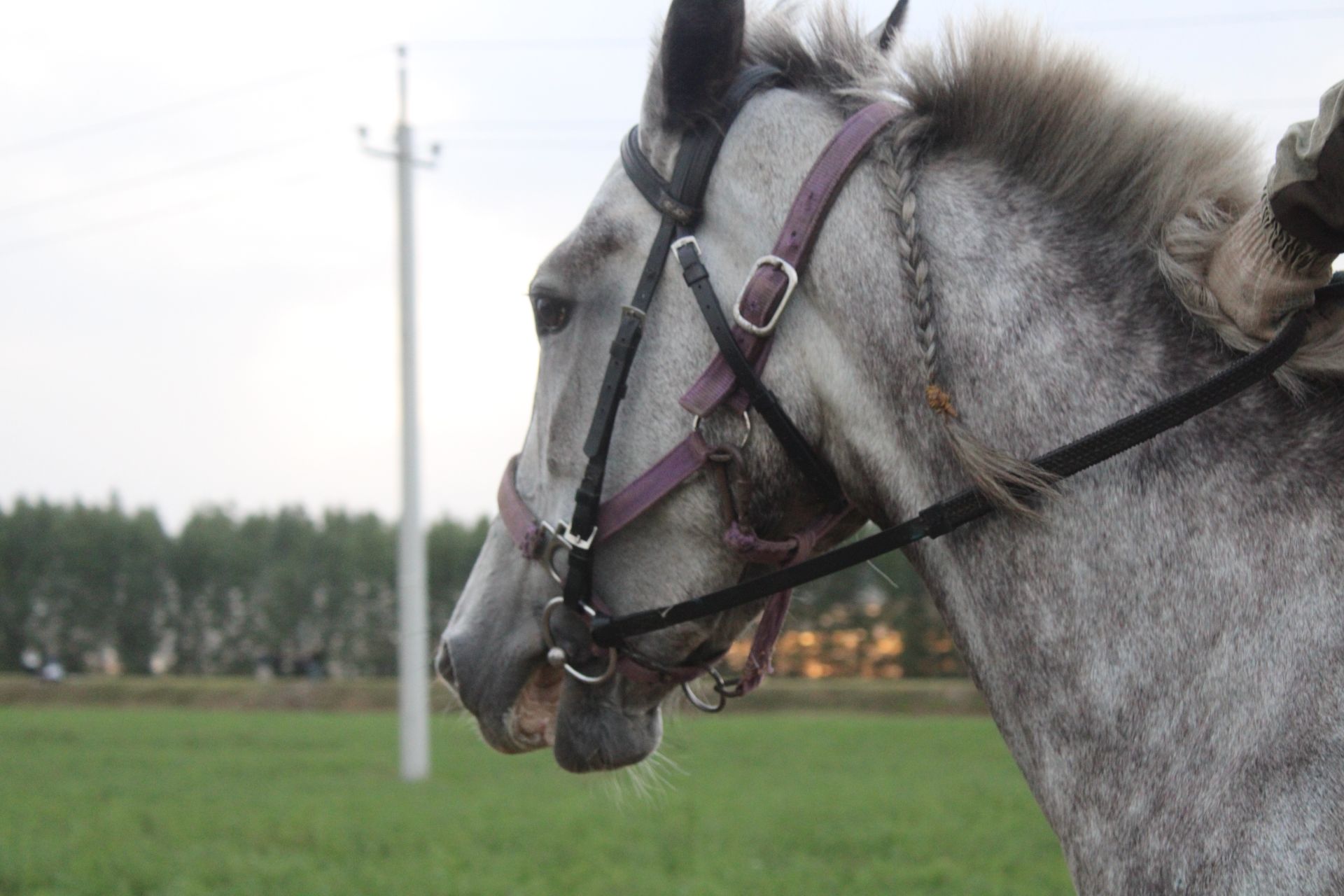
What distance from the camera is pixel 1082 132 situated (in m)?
2.07

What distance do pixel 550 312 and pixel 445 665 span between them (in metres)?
0.71

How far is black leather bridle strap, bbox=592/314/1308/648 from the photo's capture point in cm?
182

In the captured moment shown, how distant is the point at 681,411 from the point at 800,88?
65 centimetres

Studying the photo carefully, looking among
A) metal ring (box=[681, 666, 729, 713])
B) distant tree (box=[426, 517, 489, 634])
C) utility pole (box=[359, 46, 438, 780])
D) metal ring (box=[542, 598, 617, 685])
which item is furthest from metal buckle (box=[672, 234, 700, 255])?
distant tree (box=[426, 517, 489, 634])

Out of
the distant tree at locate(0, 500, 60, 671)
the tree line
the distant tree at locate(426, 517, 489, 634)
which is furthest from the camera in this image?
the distant tree at locate(0, 500, 60, 671)

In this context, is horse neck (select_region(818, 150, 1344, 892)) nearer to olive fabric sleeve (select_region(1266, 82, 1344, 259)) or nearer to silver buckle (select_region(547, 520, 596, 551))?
olive fabric sleeve (select_region(1266, 82, 1344, 259))

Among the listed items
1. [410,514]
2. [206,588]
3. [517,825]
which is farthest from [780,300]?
[206,588]

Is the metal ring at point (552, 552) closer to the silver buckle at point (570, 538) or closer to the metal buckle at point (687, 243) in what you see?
the silver buckle at point (570, 538)

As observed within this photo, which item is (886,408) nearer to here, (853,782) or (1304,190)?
(1304,190)

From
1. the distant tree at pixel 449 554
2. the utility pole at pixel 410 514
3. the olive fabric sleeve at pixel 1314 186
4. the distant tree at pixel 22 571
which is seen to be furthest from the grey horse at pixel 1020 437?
the distant tree at pixel 22 571

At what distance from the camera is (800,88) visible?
2.27 meters

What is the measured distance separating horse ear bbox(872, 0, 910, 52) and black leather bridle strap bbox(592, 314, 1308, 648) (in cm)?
95

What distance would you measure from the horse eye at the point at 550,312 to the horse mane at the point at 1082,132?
1.93 feet

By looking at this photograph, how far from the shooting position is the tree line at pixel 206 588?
51.2m
